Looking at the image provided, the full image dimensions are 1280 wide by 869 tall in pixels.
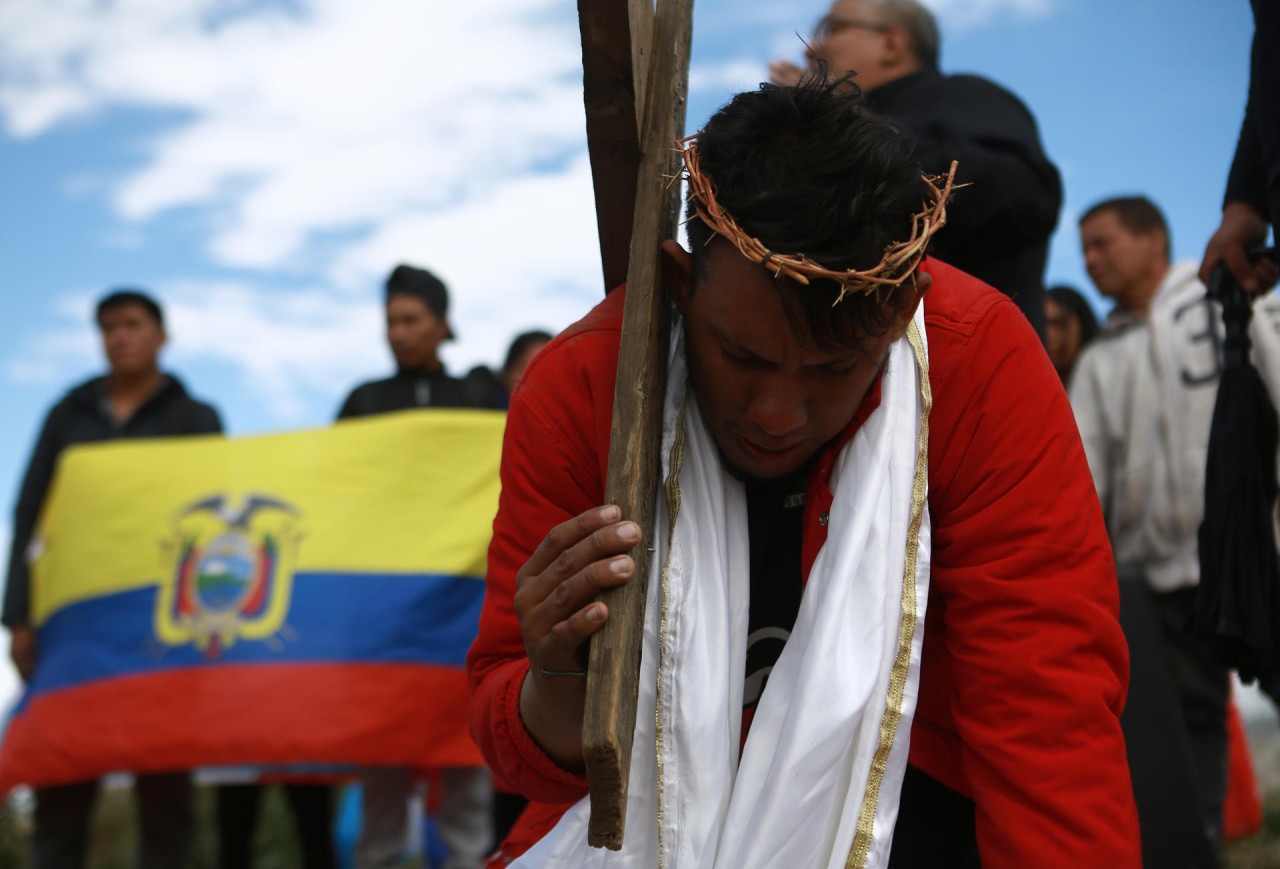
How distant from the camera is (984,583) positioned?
5.74ft

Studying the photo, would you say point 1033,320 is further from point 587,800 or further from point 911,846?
point 587,800

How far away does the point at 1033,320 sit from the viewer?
9.77 feet

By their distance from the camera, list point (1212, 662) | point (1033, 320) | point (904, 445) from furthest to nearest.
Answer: point (1212, 662) → point (1033, 320) → point (904, 445)

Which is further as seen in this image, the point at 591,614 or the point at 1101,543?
the point at 1101,543

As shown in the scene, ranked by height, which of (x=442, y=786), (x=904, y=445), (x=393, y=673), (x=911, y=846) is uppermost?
(x=904, y=445)

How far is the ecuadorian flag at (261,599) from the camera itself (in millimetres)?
4266

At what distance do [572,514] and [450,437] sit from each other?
286cm

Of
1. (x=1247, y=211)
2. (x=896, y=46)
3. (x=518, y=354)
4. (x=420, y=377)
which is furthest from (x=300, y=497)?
(x=1247, y=211)

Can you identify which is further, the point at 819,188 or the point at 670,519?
the point at 670,519

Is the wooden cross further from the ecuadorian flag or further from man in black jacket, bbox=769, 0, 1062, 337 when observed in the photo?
the ecuadorian flag

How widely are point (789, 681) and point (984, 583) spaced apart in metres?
0.32

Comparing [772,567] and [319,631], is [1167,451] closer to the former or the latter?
[772,567]

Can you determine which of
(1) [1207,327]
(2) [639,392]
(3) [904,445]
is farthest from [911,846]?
(1) [1207,327]

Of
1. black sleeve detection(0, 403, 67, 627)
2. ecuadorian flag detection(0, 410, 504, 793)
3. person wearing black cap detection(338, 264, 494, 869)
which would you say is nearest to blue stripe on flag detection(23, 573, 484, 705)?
ecuadorian flag detection(0, 410, 504, 793)
